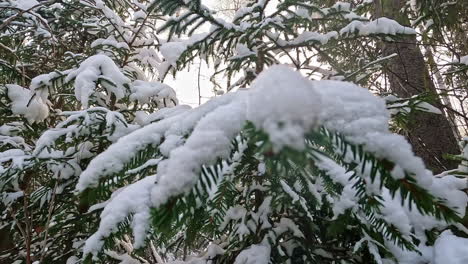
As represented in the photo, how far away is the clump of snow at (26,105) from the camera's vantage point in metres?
2.88

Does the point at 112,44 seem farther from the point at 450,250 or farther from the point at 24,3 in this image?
the point at 450,250

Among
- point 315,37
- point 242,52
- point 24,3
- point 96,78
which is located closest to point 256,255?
point 242,52

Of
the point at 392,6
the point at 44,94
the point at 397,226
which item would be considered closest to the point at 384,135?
the point at 397,226

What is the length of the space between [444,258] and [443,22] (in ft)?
10.3

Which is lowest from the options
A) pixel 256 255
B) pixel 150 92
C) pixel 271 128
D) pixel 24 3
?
pixel 256 255

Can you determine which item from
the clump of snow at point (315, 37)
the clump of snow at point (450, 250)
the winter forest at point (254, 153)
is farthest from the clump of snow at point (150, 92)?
the clump of snow at point (450, 250)

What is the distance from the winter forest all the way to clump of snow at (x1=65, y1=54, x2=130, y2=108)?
1 cm

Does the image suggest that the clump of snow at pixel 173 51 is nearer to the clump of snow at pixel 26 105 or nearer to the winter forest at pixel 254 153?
the winter forest at pixel 254 153

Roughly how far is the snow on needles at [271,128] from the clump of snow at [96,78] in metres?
1.42

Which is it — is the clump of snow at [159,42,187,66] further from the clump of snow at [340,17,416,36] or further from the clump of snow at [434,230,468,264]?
the clump of snow at [434,230,468,264]

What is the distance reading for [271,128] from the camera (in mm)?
387

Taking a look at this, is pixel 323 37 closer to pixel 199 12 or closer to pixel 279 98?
pixel 199 12

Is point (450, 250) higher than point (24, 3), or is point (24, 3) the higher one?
point (24, 3)

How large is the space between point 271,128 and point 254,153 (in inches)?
35.4
